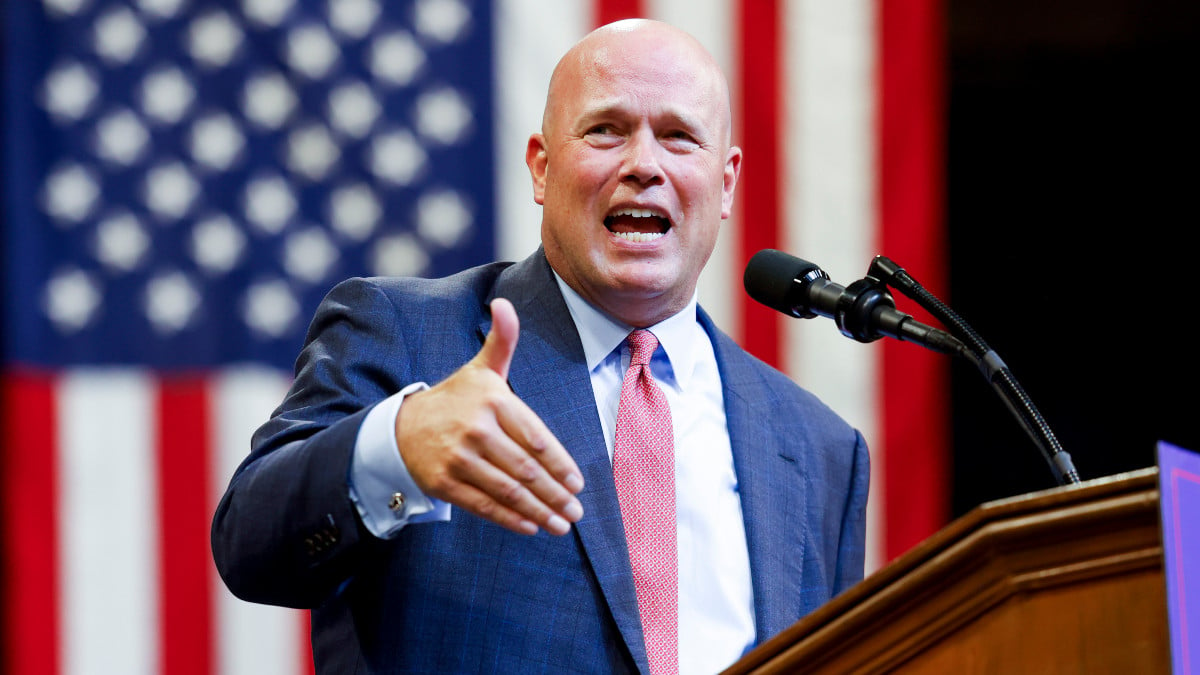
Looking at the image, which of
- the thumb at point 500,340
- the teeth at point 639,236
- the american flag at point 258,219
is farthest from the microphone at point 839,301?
the american flag at point 258,219

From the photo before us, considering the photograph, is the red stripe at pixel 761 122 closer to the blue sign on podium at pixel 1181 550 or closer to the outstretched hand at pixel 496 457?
the outstretched hand at pixel 496 457

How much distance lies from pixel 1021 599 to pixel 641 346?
0.86 metres

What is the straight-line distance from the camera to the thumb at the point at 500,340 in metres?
1.28

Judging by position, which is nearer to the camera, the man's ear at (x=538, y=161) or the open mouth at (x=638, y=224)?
the open mouth at (x=638, y=224)

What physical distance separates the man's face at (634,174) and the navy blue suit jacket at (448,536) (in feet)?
0.26

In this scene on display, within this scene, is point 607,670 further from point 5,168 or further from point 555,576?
point 5,168

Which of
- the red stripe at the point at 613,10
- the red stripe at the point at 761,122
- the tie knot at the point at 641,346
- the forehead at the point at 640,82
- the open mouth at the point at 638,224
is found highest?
the red stripe at the point at 613,10

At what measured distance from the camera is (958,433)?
4.04 metres

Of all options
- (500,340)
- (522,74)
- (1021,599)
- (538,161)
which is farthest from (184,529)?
(1021,599)

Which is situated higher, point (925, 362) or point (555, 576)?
point (925, 362)

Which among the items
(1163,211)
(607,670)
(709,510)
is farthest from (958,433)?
(607,670)

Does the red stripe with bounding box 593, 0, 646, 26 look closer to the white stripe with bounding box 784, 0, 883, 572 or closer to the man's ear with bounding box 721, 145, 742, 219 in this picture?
the white stripe with bounding box 784, 0, 883, 572

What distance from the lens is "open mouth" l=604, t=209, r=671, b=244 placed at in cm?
187

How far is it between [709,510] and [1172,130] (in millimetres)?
2761
